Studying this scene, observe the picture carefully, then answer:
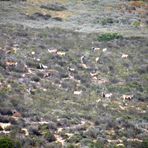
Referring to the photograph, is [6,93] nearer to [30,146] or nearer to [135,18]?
[30,146]

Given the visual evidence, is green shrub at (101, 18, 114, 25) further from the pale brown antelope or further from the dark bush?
the dark bush

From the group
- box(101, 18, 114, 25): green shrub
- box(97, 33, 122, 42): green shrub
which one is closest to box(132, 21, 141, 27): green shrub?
box(101, 18, 114, 25): green shrub

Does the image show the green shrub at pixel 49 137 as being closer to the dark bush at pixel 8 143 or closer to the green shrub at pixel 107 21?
the dark bush at pixel 8 143

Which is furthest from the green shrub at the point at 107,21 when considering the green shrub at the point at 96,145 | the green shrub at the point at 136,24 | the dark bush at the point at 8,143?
the dark bush at the point at 8,143

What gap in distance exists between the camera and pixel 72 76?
99.0 ft

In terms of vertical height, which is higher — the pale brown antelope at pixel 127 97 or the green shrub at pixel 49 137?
the green shrub at pixel 49 137

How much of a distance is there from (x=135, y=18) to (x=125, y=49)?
43.2 ft

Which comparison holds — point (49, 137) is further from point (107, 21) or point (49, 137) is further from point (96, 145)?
point (107, 21)

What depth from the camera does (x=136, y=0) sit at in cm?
5994

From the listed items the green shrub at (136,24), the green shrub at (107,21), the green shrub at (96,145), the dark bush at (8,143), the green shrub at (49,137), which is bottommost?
the green shrub at (96,145)

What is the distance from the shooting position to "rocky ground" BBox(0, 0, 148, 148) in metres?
20.9

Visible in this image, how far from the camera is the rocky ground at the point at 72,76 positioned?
20.9 meters

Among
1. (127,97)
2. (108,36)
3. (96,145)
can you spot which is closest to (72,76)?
(127,97)

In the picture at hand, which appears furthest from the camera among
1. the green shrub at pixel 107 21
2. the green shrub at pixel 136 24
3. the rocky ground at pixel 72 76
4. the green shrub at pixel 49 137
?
the green shrub at pixel 136 24
